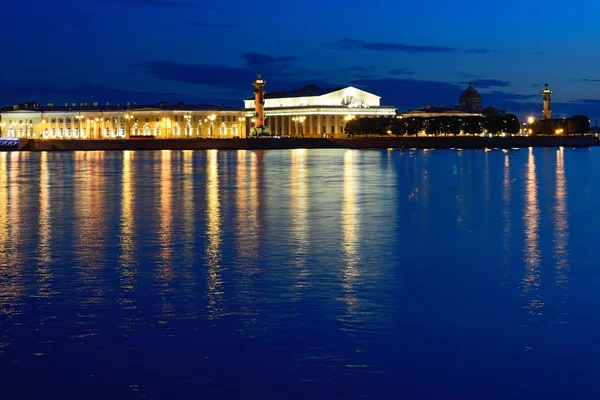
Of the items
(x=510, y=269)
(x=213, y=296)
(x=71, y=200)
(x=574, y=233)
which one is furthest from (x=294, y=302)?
(x=71, y=200)

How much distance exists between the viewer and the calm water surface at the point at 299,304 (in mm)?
6059

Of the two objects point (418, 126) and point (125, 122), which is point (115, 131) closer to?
point (125, 122)

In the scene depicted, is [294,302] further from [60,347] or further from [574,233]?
[574,233]

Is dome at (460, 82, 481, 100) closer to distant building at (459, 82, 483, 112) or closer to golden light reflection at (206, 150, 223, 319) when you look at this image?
distant building at (459, 82, 483, 112)

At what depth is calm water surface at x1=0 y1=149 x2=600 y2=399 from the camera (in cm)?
606

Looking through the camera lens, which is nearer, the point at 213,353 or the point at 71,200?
the point at 213,353

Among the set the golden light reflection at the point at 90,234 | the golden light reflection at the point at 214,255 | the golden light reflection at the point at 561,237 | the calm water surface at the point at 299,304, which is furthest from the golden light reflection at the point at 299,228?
the golden light reflection at the point at 561,237

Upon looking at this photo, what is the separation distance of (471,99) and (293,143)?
148 ft

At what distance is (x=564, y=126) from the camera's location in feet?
307

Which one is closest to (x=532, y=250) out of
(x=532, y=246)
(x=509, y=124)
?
(x=532, y=246)

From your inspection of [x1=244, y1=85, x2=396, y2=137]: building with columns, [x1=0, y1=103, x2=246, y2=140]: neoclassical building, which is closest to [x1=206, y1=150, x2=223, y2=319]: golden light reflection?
[x1=0, y1=103, x2=246, y2=140]: neoclassical building

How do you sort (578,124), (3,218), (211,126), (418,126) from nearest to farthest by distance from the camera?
(3,218) → (418,126) → (578,124) → (211,126)

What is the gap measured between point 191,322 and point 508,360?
241cm

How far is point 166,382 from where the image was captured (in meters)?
5.98
